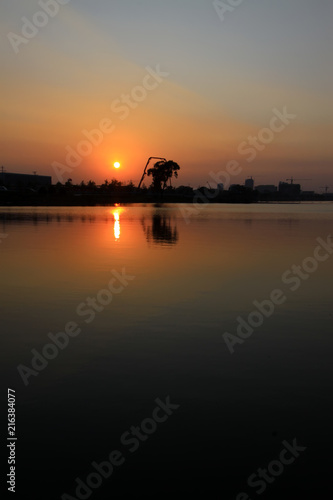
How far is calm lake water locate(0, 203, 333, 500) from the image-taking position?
183 inches

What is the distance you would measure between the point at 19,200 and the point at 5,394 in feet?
310

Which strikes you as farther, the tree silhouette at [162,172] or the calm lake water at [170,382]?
the tree silhouette at [162,172]

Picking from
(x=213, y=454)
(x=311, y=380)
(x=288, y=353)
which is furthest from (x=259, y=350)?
(x=213, y=454)

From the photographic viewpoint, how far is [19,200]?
96250mm

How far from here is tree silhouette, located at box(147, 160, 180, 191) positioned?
165 m

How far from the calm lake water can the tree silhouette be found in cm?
15273

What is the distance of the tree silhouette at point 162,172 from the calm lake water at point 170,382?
152726 mm

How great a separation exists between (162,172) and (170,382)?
161 meters

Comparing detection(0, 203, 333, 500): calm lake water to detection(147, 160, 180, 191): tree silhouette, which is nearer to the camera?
detection(0, 203, 333, 500): calm lake water

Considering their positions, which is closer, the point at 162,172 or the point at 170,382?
the point at 170,382

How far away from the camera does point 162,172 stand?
165125mm

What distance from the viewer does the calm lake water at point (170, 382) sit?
4645mm

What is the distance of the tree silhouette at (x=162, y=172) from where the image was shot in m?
165

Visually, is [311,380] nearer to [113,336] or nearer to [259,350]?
[259,350]
